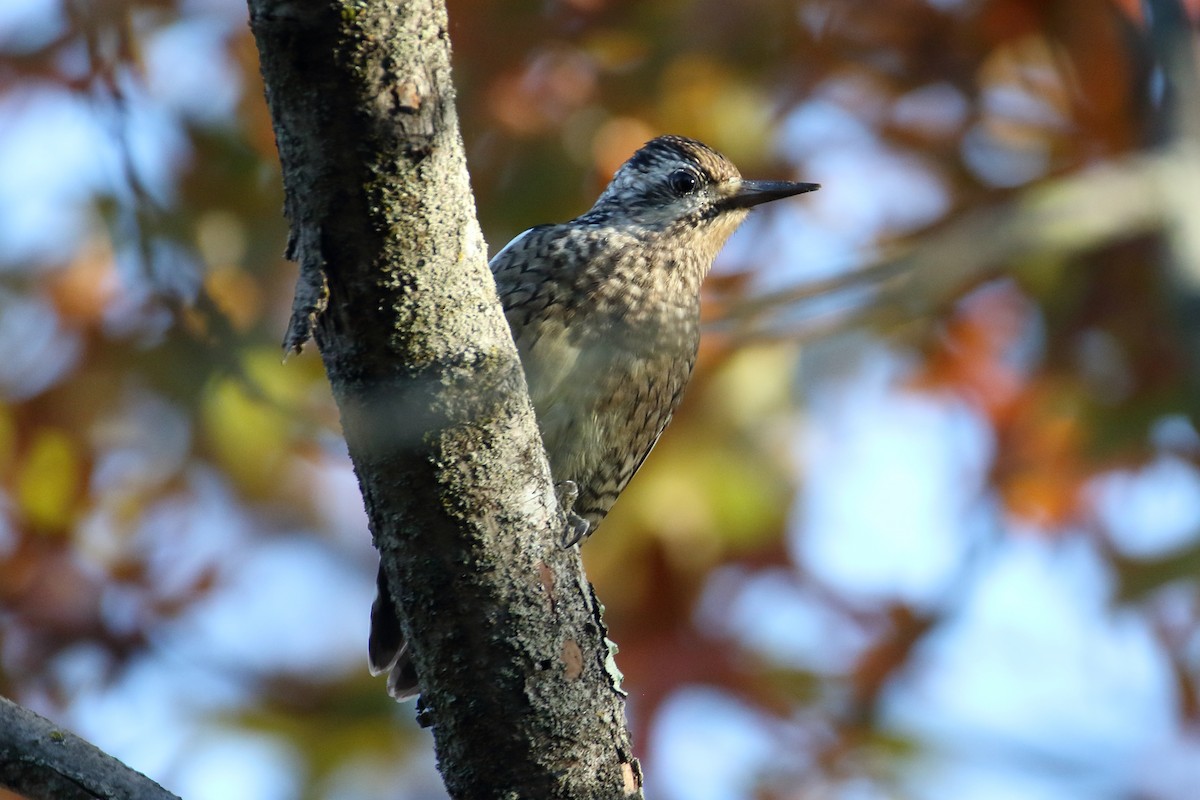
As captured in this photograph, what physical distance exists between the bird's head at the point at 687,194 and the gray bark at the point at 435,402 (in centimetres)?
204

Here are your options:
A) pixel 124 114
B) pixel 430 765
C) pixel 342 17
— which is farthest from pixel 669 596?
pixel 342 17

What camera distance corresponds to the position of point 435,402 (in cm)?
206

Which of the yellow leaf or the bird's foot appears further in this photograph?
the yellow leaf

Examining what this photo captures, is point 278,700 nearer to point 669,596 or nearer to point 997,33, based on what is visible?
point 669,596

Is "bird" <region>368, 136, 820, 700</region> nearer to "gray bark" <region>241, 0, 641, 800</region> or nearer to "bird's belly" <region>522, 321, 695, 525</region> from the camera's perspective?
"bird's belly" <region>522, 321, 695, 525</region>

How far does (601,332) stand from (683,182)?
0.92 meters

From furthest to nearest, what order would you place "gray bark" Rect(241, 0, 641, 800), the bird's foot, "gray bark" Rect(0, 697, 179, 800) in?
the bird's foot, "gray bark" Rect(0, 697, 179, 800), "gray bark" Rect(241, 0, 641, 800)

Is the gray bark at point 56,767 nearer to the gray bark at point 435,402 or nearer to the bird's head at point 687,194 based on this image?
the gray bark at point 435,402

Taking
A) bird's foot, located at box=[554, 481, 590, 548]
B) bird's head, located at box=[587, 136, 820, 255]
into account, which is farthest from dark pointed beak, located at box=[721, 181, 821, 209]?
bird's foot, located at box=[554, 481, 590, 548]

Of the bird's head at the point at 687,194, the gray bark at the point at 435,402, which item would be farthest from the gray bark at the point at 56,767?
the bird's head at the point at 687,194

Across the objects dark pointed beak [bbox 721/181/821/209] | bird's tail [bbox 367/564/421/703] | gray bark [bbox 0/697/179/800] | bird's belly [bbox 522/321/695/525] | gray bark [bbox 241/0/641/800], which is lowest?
gray bark [bbox 0/697/179/800]

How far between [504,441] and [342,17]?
2.47ft

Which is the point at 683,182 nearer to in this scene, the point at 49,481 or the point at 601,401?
the point at 601,401

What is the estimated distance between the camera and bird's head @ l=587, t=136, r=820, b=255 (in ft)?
13.7
